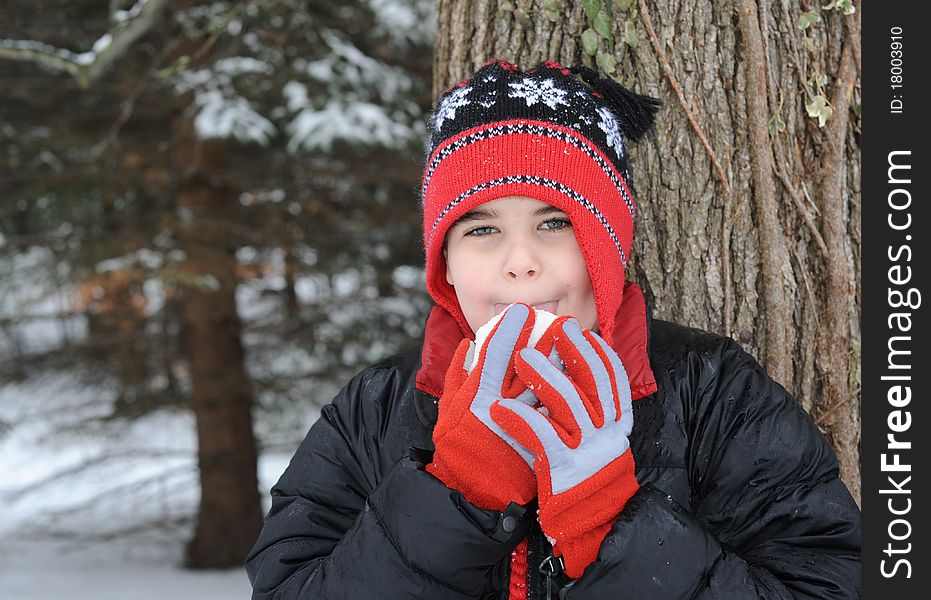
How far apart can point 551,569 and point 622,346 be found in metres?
0.47

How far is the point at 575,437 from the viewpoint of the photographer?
1.48 m

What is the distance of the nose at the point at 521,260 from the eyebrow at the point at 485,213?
0.07 metres

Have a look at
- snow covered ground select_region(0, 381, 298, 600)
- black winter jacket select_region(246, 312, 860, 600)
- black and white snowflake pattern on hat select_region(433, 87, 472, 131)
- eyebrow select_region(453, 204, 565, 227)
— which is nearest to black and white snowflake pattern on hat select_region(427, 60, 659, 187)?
black and white snowflake pattern on hat select_region(433, 87, 472, 131)

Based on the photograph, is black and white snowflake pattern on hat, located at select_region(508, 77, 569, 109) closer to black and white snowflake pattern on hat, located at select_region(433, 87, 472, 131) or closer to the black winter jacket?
black and white snowflake pattern on hat, located at select_region(433, 87, 472, 131)

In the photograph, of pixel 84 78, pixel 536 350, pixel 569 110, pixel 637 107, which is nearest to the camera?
pixel 536 350

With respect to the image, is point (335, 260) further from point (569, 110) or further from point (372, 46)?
point (569, 110)

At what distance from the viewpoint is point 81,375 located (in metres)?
7.96

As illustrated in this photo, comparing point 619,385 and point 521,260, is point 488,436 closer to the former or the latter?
point 619,385

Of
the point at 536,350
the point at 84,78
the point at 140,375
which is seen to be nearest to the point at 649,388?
the point at 536,350

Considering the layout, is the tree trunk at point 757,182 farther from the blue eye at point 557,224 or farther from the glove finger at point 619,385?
the glove finger at point 619,385

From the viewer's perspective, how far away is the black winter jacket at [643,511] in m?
1.50

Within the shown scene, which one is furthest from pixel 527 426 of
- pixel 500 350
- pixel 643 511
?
pixel 643 511
